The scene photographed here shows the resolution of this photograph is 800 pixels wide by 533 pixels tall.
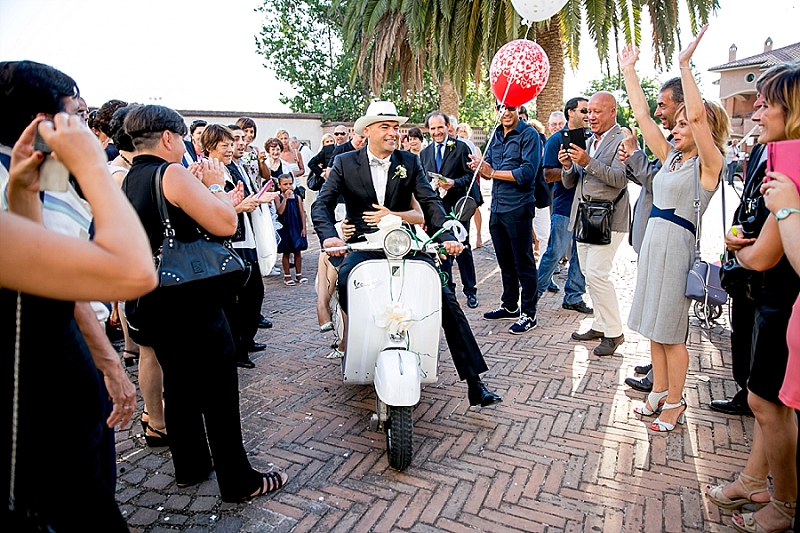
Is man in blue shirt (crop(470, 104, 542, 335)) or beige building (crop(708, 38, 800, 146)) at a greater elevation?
beige building (crop(708, 38, 800, 146))

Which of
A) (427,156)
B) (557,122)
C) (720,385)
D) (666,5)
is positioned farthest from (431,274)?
(666,5)

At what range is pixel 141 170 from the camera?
2.61 m

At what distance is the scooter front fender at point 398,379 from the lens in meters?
3.02

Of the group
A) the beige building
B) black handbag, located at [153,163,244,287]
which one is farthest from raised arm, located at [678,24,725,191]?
the beige building

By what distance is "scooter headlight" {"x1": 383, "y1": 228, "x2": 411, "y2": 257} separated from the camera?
326 cm

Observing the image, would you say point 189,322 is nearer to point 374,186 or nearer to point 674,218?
point 374,186

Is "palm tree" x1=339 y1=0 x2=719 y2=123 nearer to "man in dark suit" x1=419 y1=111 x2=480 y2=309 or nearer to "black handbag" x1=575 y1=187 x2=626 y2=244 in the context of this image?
"man in dark suit" x1=419 y1=111 x2=480 y2=309

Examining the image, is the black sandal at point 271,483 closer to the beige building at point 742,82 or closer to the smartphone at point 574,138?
the smartphone at point 574,138

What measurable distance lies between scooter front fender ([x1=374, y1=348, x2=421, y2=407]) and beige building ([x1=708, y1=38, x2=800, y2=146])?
4135 centimetres

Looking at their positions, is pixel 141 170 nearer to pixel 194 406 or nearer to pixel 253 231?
pixel 194 406

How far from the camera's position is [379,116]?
3.93 m

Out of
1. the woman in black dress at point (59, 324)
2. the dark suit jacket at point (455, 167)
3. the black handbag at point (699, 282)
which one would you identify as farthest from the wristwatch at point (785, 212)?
the dark suit jacket at point (455, 167)

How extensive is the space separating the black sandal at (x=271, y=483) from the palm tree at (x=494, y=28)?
1067 cm

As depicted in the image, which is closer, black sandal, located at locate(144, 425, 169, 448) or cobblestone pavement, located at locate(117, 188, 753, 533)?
cobblestone pavement, located at locate(117, 188, 753, 533)
